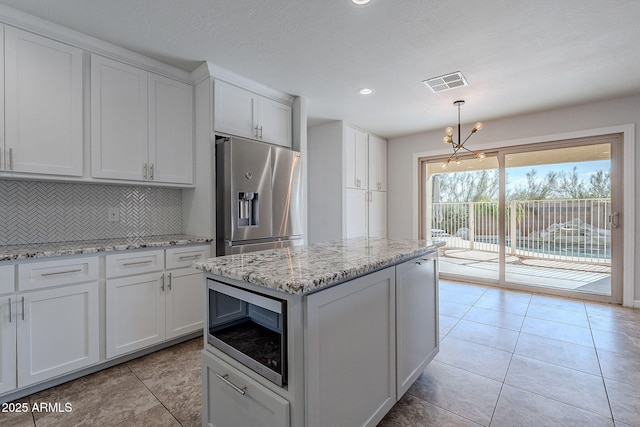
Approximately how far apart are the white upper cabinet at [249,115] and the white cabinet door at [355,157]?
1.25 meters

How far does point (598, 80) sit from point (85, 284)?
4.89 m

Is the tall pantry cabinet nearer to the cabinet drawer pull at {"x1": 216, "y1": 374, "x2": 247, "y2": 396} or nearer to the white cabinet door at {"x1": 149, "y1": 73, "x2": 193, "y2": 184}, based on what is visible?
the white cabinet door at {"x1": 149, "y1": 73, "x2": 193, "y2": 184}

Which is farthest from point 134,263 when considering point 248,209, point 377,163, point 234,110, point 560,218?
point 560,218

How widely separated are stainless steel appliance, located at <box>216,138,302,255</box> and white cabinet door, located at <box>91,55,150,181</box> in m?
0.64

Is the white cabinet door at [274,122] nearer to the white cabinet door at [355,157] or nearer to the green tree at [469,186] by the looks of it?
the white cabinet door at [355,157]

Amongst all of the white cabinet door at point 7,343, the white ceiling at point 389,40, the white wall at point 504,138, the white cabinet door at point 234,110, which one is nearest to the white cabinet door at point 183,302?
the white cabinet door at point 7,343

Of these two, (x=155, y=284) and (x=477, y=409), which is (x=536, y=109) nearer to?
(x=477, y=409)

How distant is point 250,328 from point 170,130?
2.16m

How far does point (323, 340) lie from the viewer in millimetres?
1095

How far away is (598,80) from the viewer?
9.61 feet

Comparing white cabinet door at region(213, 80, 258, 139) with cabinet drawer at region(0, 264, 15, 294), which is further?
white cabinet door at region(213, 80, 258, 139)

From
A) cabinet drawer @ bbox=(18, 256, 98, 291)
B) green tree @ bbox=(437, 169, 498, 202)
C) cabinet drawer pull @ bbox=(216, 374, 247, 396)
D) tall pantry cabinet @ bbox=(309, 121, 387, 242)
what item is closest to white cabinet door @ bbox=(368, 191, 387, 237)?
tall pantry cabinet @ bbox=(309, 121, 387, 242)

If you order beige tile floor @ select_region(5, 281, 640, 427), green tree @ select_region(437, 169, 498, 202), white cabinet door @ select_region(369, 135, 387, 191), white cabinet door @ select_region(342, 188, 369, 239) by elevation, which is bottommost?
beige tile floor @ select_region(5, 281, 640, 427)

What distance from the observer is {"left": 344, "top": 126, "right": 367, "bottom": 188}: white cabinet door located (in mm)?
4348
